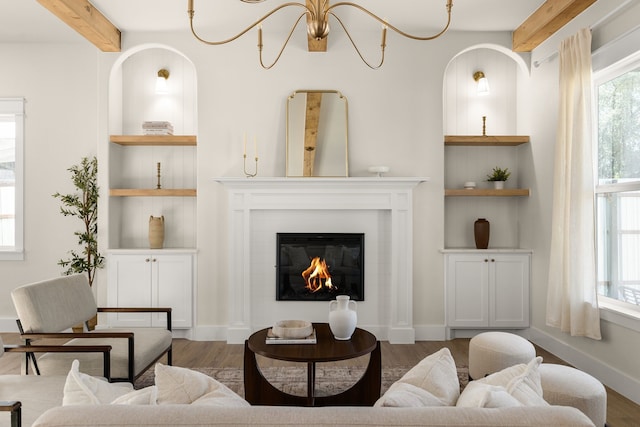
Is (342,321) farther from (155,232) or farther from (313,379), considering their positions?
(155,232)

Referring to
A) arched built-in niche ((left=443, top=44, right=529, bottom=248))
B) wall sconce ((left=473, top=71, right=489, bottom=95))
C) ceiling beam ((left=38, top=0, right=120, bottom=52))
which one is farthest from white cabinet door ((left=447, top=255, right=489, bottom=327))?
ceiling beam ((left=38, top=0, right=120, bottom=52))

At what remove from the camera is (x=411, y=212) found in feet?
14.5

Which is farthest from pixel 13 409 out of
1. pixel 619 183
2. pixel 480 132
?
pixel 480 132

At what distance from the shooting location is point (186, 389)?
128 cm

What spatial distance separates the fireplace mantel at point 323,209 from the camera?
4.36m

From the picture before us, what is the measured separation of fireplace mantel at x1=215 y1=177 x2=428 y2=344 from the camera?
436 cm

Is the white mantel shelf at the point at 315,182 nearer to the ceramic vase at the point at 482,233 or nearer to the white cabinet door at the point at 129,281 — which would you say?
the ceramic vase at the point at 482,233

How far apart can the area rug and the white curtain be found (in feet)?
3.10

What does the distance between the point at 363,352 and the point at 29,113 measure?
4.40 m

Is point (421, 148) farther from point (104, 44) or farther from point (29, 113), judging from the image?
point (29, 113)

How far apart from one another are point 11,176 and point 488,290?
16.6 feet

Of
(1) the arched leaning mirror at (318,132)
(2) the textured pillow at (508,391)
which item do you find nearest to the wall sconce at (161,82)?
(1) the arched leaning mirror at (318,132)

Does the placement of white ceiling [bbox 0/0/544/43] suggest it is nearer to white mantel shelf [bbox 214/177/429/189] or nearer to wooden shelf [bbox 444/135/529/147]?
wooden shelf [bbox 444/135/529/147]

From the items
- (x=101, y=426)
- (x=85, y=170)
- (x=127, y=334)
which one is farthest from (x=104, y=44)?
(x=101, y=426)
